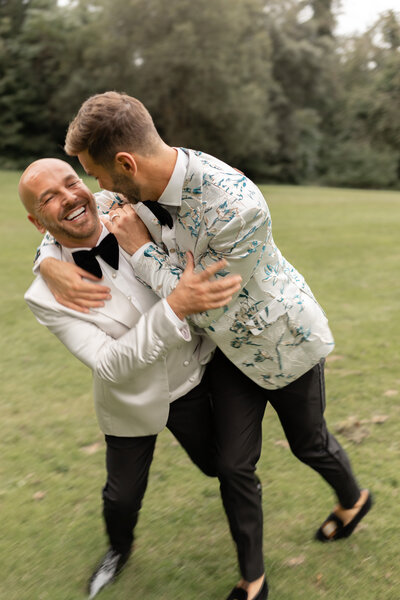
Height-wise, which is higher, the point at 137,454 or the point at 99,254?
the point at 99,254

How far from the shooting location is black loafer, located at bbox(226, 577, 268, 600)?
3.00m

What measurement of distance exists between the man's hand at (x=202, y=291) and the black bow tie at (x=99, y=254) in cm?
42

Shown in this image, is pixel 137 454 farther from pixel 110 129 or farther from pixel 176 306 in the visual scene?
pixel 110 129

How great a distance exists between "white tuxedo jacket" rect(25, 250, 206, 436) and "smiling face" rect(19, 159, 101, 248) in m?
0.26

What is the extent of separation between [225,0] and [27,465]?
123ft

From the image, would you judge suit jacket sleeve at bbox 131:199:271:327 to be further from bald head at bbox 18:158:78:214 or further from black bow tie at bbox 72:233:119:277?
bald head at bbox 18:158:78:214

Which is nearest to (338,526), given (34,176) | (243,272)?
(243,272)

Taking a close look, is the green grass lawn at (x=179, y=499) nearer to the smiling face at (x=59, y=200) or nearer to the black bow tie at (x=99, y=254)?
the black bow tie at (x=99, y=254)

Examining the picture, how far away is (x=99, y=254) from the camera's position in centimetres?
286

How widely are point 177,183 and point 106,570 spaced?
2086 millimetres

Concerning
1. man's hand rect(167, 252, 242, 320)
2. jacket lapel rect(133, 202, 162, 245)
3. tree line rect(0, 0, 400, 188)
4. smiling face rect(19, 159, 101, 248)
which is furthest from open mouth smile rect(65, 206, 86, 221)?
tree line rect(0, 0, 400, 188)

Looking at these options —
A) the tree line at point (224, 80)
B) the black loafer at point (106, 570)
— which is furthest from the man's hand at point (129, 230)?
the tree line at point (224, 80)

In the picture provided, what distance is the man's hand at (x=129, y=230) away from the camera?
287 centimetres

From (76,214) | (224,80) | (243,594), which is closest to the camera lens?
(76,214)
